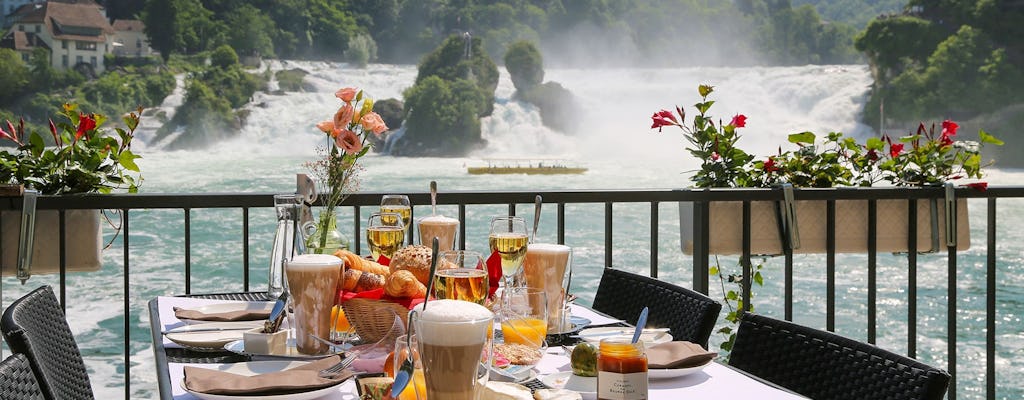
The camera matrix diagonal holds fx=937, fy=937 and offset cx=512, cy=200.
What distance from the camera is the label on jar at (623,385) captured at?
832mm

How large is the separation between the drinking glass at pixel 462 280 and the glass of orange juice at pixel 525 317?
3 centimetres

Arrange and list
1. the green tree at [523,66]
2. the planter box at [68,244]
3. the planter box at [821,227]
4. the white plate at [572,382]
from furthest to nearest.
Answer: the green tree at [523,66], the planter box at [821,227], the planter box at [68,244], the white plate at [572,382]

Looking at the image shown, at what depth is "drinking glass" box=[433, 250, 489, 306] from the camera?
1107 millimetres

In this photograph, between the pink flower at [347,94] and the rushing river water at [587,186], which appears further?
the rushing river water at [587,186]

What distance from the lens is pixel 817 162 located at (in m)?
2.67

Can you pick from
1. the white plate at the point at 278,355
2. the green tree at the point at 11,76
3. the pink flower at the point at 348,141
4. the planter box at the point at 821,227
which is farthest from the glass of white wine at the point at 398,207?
the green tree at the point at 11,76

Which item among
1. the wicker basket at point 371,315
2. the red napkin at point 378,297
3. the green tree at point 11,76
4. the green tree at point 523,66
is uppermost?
the green tree at point 523,66

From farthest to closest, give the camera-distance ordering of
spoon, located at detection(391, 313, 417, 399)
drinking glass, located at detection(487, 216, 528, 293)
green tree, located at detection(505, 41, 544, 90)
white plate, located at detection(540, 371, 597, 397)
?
green tree, located at detection(505, 41, 544, 90), drinking glass, located at detection(487, 216, 528, 293), white plate, located at detection(540, 371, 597, 397), spoon, located at detection(391, 313, 417, 399)

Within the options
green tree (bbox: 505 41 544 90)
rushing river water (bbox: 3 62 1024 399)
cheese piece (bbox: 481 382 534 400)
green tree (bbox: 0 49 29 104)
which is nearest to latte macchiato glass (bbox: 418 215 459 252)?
cheese piece (bbox: 481 382 534 400)

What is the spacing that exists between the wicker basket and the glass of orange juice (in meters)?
0.13

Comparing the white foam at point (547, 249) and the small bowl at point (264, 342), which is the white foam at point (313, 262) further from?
the white foam at point (547, 249)

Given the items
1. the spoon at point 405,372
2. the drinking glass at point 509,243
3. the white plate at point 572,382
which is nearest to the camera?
the spoon at point 405,372

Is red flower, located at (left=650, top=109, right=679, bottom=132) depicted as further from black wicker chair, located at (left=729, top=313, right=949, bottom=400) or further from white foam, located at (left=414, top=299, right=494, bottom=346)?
white foam, located at (left=414, top=299, right=494, bottom=346)

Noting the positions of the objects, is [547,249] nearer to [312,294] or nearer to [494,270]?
[494,270]
